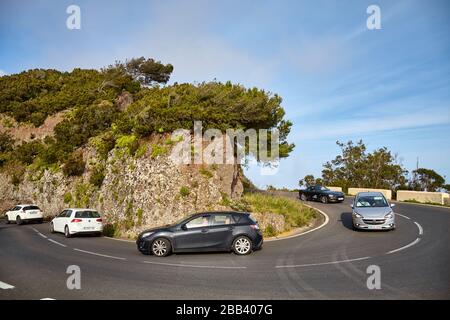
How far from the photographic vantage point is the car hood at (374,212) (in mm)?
15555

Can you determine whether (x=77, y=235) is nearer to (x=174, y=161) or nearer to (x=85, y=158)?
(x=174, y=161)

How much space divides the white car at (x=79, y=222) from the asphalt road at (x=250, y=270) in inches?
86.6

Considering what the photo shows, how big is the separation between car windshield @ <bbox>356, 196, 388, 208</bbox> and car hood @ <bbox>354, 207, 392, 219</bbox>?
0.49m

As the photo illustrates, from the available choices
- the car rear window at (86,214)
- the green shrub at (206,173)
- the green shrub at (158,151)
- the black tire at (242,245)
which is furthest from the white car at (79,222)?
the black tire at (242,245)

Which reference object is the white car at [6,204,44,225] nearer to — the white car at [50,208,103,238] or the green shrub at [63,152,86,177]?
the green shrub at [63,152,86,177]

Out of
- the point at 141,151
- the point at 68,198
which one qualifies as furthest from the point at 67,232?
the point at 68,198

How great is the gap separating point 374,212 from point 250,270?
29.4 feet

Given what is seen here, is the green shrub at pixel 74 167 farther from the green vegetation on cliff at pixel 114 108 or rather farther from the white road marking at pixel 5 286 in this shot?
the white road marking at pixel 5 286

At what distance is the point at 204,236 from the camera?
12.0 metres

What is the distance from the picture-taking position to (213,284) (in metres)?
7.96

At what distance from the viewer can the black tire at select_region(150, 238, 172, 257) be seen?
1195 centimetres

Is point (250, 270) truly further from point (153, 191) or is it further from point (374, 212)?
point (153, 191)

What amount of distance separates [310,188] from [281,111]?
9.18 meters

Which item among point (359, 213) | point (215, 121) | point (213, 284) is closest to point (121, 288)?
point (213, 284)
